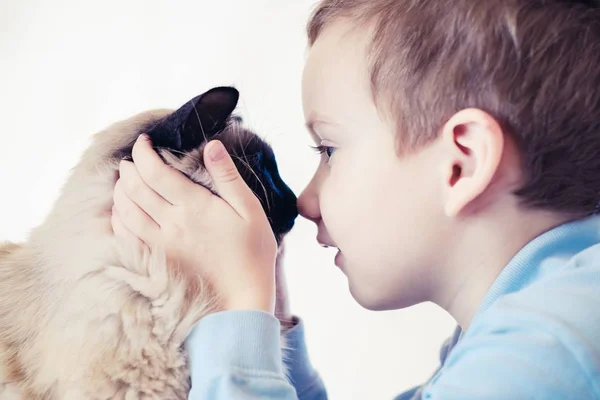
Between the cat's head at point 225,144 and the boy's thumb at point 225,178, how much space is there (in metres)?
0.04

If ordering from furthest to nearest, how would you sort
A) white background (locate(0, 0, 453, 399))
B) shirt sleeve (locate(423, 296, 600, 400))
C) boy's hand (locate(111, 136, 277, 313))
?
white background (locate(0, 0, 453, 399)) < boy's hand (locate(111, 136, 277, 313)) < shirt sleeve (locate(423, 296, 600, 400))

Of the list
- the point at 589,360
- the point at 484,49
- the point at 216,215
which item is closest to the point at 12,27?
the point at 216,215

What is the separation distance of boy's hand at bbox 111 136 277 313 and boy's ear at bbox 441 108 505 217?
277 mm

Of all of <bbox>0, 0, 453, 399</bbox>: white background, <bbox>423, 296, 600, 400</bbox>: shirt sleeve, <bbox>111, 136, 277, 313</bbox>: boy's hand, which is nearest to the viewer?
<bbox>423, 296, 600, 400</bbox>: shirt sleeve

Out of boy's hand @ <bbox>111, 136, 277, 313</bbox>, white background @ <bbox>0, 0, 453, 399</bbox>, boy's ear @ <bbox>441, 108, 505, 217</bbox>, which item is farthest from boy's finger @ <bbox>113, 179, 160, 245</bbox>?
white background @ <bbox>0, 0, 453, 399</bbox>

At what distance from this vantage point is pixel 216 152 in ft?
3.16

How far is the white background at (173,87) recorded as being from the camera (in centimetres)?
163

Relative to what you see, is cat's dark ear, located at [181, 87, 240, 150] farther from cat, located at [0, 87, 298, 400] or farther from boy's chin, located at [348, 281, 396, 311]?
boy's chin, located at [348, 281, 396, 311]

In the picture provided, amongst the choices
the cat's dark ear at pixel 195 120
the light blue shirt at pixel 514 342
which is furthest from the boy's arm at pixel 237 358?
the cat's dark ear at pixel 195 120

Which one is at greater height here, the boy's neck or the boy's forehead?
the boy's forehead

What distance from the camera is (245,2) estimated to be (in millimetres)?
1757

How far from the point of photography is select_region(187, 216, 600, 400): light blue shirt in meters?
0.71

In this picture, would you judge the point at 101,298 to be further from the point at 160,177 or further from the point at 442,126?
the point at 442,126

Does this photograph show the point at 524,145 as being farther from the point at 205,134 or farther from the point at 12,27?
the point at 12,27
